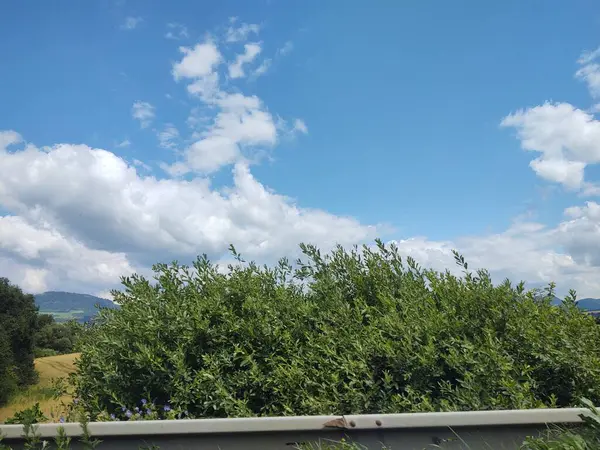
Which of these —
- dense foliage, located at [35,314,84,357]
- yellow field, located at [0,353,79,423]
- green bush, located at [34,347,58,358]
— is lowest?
yellow field, located at [0,353,79,423]

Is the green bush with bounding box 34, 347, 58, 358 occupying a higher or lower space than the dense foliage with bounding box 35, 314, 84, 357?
lower

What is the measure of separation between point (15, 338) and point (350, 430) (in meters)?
36.5

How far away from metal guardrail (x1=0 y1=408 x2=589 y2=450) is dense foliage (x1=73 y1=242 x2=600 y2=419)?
21.2 inches

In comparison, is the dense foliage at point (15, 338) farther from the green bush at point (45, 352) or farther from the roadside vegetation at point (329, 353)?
the roadside vegetation at point (329, 353)

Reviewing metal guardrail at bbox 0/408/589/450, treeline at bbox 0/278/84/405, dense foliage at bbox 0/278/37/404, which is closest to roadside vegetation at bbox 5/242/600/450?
metal guardrail at bbox 0/408/589/450

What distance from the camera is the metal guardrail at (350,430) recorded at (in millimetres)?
3537

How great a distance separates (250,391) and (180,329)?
109 cm

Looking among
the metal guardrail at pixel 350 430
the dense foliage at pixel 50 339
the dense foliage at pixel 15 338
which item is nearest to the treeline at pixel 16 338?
the dense foliage at pixel 15 338

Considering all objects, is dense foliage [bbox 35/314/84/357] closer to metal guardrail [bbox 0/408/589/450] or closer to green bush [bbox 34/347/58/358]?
green bush [bbox 34/347/58/358]

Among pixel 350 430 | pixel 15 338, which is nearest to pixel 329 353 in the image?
pixel 350 430

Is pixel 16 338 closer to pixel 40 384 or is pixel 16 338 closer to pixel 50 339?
pixel 40 384

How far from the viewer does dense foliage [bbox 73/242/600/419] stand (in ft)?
14.6

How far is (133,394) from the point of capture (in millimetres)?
4926

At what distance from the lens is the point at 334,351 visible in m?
4.67
